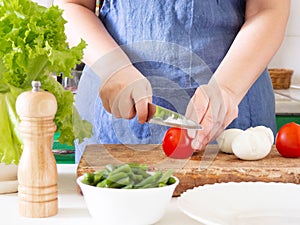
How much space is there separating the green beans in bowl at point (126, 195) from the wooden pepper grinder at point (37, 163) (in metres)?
0.06

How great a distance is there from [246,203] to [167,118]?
0.96ft

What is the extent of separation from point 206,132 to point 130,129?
30 centimetres

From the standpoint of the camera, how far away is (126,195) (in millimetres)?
956

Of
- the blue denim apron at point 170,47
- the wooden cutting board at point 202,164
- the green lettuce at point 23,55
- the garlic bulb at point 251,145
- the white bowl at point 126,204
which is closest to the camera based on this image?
the white bowl at point 126,204

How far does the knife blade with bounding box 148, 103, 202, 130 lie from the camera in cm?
129

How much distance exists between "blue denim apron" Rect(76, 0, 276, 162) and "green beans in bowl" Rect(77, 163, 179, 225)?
61 centimetres

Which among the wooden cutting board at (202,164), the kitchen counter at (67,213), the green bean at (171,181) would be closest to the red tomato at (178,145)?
the wooden cutting board at (202,164)

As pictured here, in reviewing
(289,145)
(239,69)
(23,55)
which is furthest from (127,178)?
(239,69)

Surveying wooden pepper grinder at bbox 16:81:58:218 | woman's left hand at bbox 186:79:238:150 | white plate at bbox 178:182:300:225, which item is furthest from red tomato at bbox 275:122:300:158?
wooden pepper grinder at bbox 16:81:58:218

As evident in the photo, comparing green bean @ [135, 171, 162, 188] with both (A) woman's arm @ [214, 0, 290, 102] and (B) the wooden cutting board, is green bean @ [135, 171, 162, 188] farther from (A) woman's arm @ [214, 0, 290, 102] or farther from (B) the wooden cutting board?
(A) woman's arm @ [214, 0, 290, 102]

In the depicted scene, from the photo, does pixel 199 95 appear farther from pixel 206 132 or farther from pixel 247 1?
pixel 247 1

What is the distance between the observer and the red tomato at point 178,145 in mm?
1336

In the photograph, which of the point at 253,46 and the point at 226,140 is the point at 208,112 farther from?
the point at 253,46

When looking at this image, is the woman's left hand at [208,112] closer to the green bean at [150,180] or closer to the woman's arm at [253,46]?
the woman's arm at [253,46]
